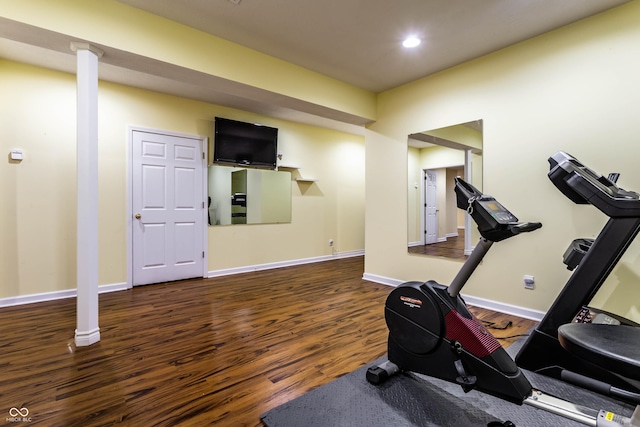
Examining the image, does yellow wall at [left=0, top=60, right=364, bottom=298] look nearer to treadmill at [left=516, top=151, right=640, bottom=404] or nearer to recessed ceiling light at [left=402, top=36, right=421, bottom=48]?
recessed ceiling light at [left=402, top=36, right=421, bottom=48]

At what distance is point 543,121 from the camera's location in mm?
2750

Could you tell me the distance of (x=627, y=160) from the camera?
2.34 meters

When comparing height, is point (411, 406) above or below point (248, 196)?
below

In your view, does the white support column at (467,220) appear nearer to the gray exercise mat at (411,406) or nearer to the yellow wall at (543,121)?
the yellow wall at (543,121)

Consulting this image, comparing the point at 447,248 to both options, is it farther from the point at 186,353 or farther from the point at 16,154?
the point at 16,154

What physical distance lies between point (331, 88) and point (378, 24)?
1163 mm

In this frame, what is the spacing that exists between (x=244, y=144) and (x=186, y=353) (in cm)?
335

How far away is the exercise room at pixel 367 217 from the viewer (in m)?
1.65

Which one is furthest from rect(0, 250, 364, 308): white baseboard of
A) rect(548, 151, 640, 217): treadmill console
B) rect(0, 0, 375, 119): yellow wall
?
rect(548, 151, 640, 217): treadmill console

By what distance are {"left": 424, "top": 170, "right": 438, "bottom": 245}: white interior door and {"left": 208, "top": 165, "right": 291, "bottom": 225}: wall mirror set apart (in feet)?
8.04

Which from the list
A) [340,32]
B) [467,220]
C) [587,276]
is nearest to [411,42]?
[340,32]

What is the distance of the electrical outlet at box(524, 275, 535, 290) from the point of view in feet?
9.26

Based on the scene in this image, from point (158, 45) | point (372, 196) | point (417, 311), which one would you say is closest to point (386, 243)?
point (372, 196)

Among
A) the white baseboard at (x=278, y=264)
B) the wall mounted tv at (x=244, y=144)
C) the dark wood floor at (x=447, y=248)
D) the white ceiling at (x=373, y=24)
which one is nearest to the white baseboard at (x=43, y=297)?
the white baseboard at (x=278, y=264)
